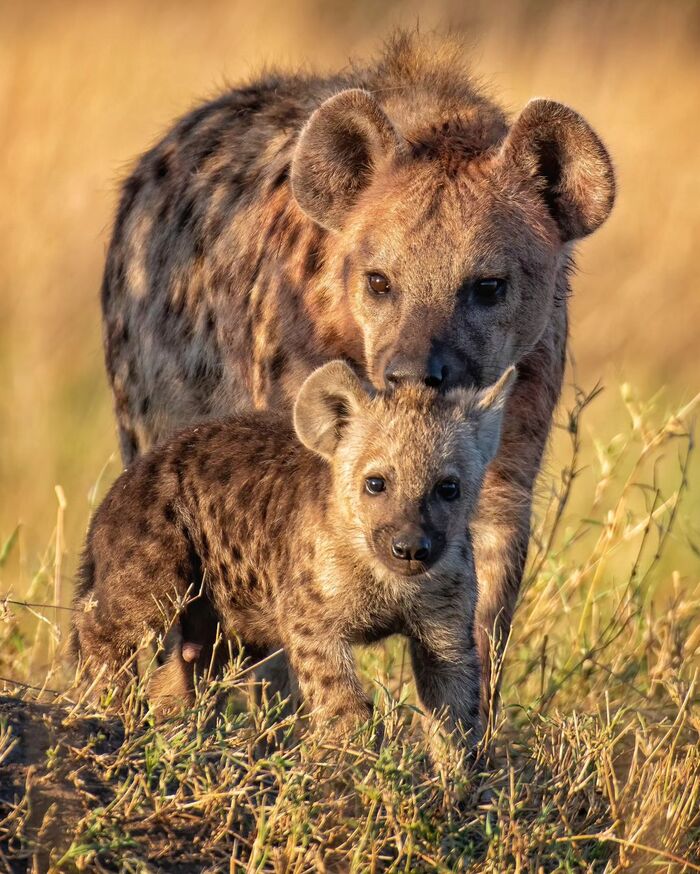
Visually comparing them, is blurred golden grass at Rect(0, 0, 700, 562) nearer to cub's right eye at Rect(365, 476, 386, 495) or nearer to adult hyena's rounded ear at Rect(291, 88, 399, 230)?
adult hyena's rounded ear at Rect(291, 88, 399, 230)

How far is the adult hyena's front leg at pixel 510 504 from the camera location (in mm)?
4898

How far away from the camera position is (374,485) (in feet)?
13.4

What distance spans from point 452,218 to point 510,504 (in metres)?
0.88

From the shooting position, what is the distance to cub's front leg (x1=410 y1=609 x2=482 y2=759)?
161 inches

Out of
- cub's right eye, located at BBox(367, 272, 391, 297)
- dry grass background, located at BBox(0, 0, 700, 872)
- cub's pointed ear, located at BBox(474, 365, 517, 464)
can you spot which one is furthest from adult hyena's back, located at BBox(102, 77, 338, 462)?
cub's pointed ear, located at BBox(474, 365, 517, 464)

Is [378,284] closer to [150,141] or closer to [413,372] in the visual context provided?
[413,372]

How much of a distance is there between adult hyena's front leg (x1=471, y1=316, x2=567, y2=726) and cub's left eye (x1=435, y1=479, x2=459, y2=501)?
2.65 ft

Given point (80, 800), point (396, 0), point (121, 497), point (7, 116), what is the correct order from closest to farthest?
point (80, 800), point (121, 497), point (7, 116), point (396, 0)

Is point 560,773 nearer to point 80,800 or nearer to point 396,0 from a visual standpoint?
point 80,800

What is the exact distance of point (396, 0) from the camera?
14.9 m

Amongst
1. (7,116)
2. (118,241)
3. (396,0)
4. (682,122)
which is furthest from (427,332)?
(396,0)

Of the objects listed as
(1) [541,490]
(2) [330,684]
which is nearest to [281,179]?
(1) [541,490]

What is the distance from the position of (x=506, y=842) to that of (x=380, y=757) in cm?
33

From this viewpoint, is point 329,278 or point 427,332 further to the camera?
point 329,278
